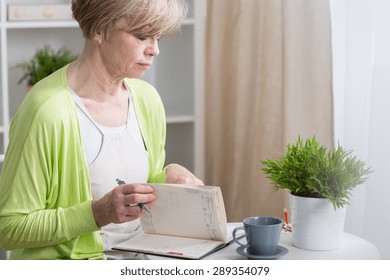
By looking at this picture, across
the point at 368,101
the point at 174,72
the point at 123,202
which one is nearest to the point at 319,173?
the point at 123,202

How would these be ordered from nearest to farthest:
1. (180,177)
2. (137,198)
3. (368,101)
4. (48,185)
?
(137,198) → (48,185) → (180,177) → (368,101)

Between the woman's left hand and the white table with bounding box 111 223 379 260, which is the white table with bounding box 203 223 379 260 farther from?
the woman's left hand

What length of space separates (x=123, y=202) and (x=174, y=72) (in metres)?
1.66

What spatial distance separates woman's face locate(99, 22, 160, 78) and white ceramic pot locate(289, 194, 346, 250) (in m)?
0.46

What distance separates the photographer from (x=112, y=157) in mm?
1803

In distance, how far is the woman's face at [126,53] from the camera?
5.84 ft

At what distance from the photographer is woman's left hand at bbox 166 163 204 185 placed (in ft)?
→ 5.93

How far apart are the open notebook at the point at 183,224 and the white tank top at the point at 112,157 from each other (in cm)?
10

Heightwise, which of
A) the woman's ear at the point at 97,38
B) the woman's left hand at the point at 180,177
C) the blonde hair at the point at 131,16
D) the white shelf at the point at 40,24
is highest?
the white shelf at the point at 40,24

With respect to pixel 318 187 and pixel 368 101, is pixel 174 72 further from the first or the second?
pixel 318 187

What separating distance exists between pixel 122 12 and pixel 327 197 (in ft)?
1.99

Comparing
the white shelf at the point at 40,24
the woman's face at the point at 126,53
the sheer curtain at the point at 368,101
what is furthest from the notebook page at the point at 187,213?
the white shelf at the point at 40,24

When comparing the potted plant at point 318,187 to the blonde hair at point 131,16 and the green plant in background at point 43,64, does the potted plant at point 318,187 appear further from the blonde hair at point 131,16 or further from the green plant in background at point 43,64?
the green plant in background at point 43,64

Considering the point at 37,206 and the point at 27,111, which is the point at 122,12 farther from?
the point at 37,206
